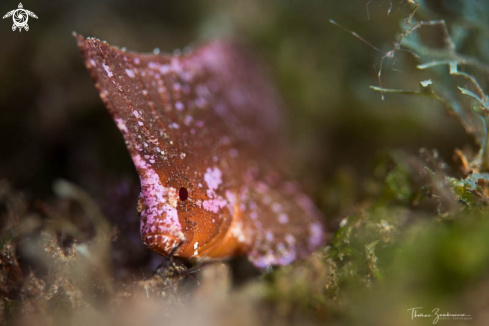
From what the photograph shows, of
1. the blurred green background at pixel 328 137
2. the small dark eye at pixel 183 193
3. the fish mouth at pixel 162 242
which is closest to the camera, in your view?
the blurred green background at pixel 328 137

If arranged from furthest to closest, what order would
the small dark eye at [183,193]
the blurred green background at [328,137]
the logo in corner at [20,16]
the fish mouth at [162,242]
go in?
the logo in corner at [20,16], the small dark eye at [183,193], the fish mouth at [162,242], the blurred green background at [328,137]

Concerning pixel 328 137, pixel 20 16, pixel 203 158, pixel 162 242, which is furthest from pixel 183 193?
pixel 20 16

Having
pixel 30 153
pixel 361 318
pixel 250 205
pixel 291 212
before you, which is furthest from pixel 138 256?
pixel 30 153

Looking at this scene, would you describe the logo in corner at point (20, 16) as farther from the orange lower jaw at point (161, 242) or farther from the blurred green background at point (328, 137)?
the orange lower jaw at point (161, 242)

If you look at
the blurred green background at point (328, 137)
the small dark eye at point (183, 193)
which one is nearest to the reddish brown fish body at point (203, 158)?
the small dark eye at point (183, 193)

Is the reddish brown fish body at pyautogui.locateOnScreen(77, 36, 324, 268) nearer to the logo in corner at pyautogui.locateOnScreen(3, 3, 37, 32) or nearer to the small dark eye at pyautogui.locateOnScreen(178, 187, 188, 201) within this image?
the small dark eye at pyautogui.locateOnScreen(178, 187, 188, 201)
